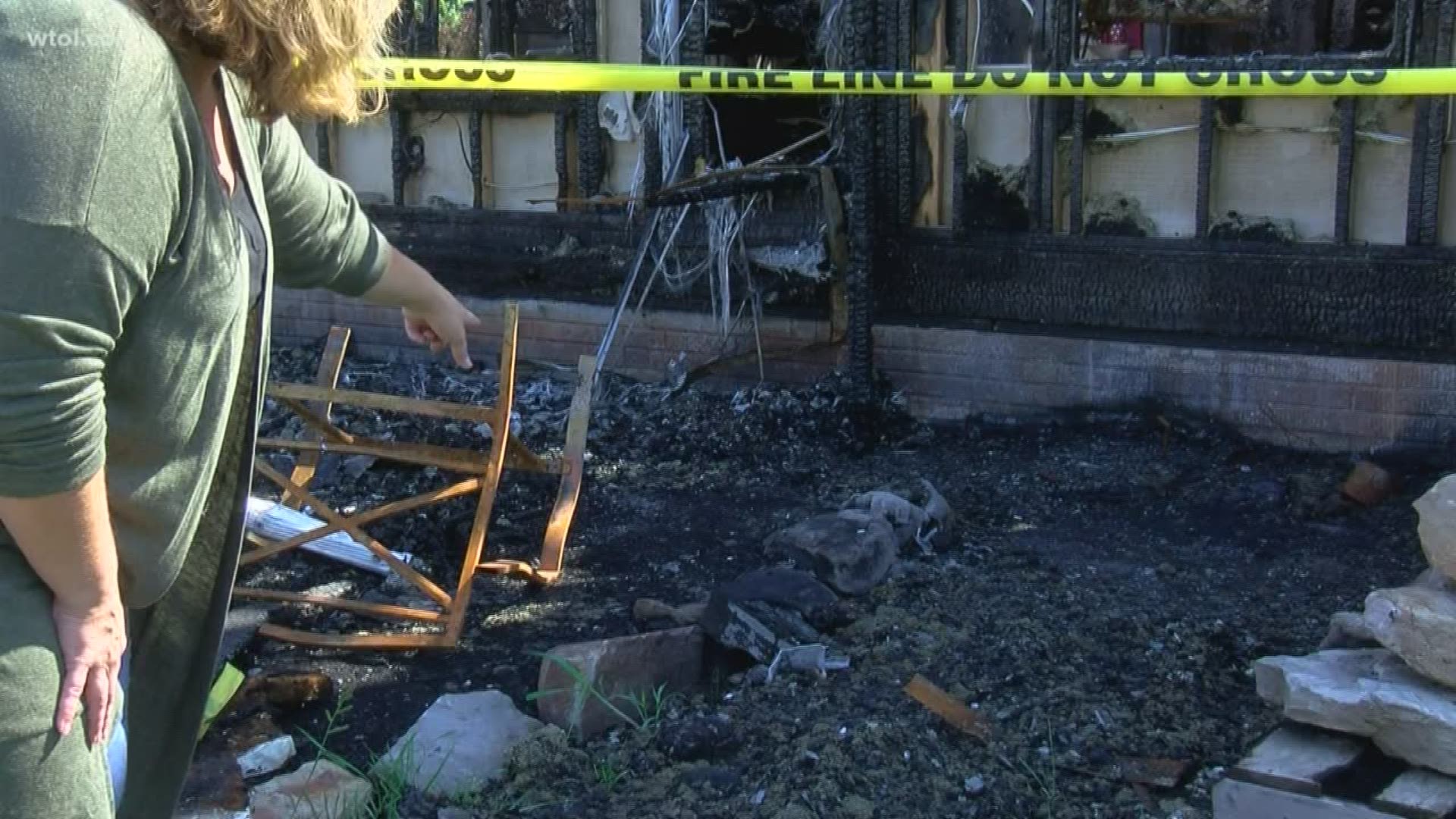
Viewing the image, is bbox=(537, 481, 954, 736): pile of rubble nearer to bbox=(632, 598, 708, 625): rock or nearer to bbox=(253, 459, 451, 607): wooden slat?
bbox=(632, 598, 708, 625): rock

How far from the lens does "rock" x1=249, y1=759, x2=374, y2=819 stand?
379 centimetres

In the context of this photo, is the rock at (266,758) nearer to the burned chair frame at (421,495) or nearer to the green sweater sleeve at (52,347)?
the burned chair frame at (421,495)

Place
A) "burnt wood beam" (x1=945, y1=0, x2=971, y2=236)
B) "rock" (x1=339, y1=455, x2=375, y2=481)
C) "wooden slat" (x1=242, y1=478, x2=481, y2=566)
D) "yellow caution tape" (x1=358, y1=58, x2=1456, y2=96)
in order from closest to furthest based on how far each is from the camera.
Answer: "wooden slat" (x1=242, y1=478, x2=481, y2=566) < "yellow caution tape" (x1=358, y1=58, x2=1456, y2=96) < "rock" (x1=339, y1=455, x2=375, y2=481) < "burnt wood beam" (x1=945, y1=0, x2=971, y2=236)

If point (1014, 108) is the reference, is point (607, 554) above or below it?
below

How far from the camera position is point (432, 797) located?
3945 mm

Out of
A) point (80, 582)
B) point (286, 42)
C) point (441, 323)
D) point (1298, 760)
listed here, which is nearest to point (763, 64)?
point (1298, 760)

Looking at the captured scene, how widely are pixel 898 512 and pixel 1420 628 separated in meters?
2.19

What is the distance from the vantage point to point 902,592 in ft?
16.3

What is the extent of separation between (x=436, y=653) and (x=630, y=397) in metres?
2.85

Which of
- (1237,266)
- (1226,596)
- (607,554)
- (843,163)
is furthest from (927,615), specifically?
(843,163)

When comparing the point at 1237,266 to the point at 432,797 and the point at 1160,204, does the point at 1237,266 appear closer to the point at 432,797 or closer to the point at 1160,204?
the point at 1160,204

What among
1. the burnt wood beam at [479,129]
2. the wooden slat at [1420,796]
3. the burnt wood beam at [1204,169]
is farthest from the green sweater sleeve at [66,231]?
the burnt wood beam at [479,129]

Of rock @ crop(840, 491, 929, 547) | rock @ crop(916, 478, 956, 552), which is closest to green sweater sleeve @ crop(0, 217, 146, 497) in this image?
rock @ crop(840, 491, 929, 547)

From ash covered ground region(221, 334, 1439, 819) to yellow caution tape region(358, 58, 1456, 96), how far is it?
143 cm
